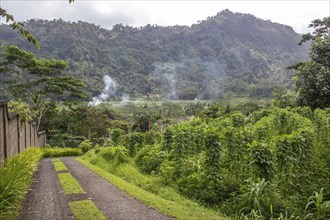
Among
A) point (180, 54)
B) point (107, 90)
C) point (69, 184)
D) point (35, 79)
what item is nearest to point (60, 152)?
point (35, 79)

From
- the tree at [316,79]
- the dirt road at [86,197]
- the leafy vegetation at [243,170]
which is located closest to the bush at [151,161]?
the leafy vegetation at [243,170]

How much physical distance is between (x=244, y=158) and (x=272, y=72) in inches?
4135

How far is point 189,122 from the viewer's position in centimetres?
1582

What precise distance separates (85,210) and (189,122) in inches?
360

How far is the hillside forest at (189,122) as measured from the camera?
331 inches

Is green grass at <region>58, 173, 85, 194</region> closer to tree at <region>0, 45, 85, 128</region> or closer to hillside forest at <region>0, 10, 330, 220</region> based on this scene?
hillside forest at <region>0, 10, 330, 220</region>

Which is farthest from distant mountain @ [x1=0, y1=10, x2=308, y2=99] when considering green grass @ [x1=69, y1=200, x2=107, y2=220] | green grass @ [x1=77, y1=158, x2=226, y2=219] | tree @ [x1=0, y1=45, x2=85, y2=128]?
green grass @ [x1=69, y1=200, x2=107, y2=220]

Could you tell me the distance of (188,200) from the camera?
8492mm

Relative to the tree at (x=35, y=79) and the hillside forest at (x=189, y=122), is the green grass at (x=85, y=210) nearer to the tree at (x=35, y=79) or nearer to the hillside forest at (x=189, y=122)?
the hillside forest at (x=189, y=122)

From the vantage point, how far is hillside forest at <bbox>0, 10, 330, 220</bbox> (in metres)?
8.41

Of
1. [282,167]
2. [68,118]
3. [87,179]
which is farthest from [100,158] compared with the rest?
[68,118]

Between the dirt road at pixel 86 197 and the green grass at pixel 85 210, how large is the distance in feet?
0.40

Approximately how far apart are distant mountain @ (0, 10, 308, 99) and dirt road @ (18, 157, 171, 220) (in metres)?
63.0

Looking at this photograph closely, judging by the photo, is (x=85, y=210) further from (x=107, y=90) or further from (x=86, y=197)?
(x=107, y=90)
